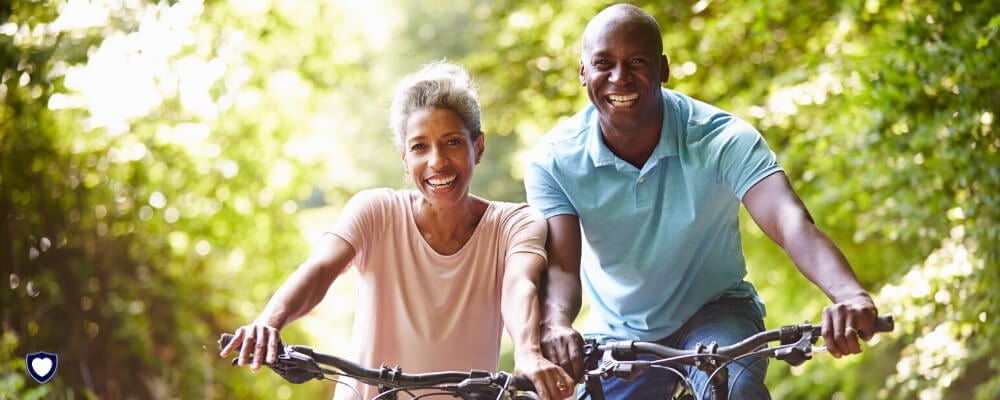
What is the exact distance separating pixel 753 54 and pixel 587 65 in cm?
503

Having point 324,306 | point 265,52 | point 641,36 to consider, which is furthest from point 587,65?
point 324,306

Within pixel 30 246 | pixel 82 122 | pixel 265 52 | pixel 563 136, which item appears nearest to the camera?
pixel 563 136

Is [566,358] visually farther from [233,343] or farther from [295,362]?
[233,343]

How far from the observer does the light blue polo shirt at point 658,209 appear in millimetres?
3127

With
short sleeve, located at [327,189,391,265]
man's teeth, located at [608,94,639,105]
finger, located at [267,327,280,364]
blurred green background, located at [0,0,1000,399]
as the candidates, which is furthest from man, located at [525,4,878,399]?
blurred green background, located at [0,0,1000,399]

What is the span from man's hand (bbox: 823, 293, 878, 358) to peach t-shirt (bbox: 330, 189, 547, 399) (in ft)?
3.00

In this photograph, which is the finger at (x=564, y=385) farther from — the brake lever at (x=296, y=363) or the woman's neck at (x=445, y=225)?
the woman's neck at (x=445, y=225)

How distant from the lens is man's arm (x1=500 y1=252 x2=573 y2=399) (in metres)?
2.59

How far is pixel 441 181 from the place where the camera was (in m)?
3.01

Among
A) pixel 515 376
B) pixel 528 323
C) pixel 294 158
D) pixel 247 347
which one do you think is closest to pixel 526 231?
pixel 528 323

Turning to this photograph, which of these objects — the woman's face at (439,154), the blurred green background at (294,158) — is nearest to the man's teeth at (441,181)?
the woman's face at (439,154)

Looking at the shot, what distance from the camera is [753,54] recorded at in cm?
786

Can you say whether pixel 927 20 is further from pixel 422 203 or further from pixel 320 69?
pixel 320 69

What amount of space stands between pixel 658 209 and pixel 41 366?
2318 millimetres
